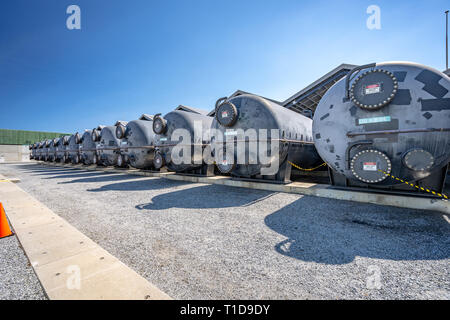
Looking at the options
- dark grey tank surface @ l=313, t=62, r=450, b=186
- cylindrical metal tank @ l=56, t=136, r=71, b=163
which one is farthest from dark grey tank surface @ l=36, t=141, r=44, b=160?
dark grey tank surface @ l=313, t=62, r=450, b=186

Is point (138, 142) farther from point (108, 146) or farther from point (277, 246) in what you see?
point (277, 246)

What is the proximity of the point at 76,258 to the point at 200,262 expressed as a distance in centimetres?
145

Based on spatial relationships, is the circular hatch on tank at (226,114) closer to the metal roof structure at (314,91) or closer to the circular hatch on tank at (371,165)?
the circular hatch on tank at (371,165)

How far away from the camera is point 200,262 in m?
2.40

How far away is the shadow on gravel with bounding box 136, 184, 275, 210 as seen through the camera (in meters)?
4.87

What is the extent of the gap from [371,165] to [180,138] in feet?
20.7

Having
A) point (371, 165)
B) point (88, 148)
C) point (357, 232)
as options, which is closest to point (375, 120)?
point (371, 165)

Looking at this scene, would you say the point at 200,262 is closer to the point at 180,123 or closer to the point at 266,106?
the point at 266,106

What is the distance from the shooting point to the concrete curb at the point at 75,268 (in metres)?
1.79

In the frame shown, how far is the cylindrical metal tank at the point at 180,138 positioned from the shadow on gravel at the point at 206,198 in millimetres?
2112

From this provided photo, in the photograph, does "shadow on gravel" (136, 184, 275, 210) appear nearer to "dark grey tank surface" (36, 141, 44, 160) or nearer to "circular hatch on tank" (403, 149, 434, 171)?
"circular hatch on tank" (403, 149, 434, 171)

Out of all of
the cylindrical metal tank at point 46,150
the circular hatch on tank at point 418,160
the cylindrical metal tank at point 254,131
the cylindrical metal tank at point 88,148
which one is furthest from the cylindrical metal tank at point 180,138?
the cylindrical metal tank at point 46,150
